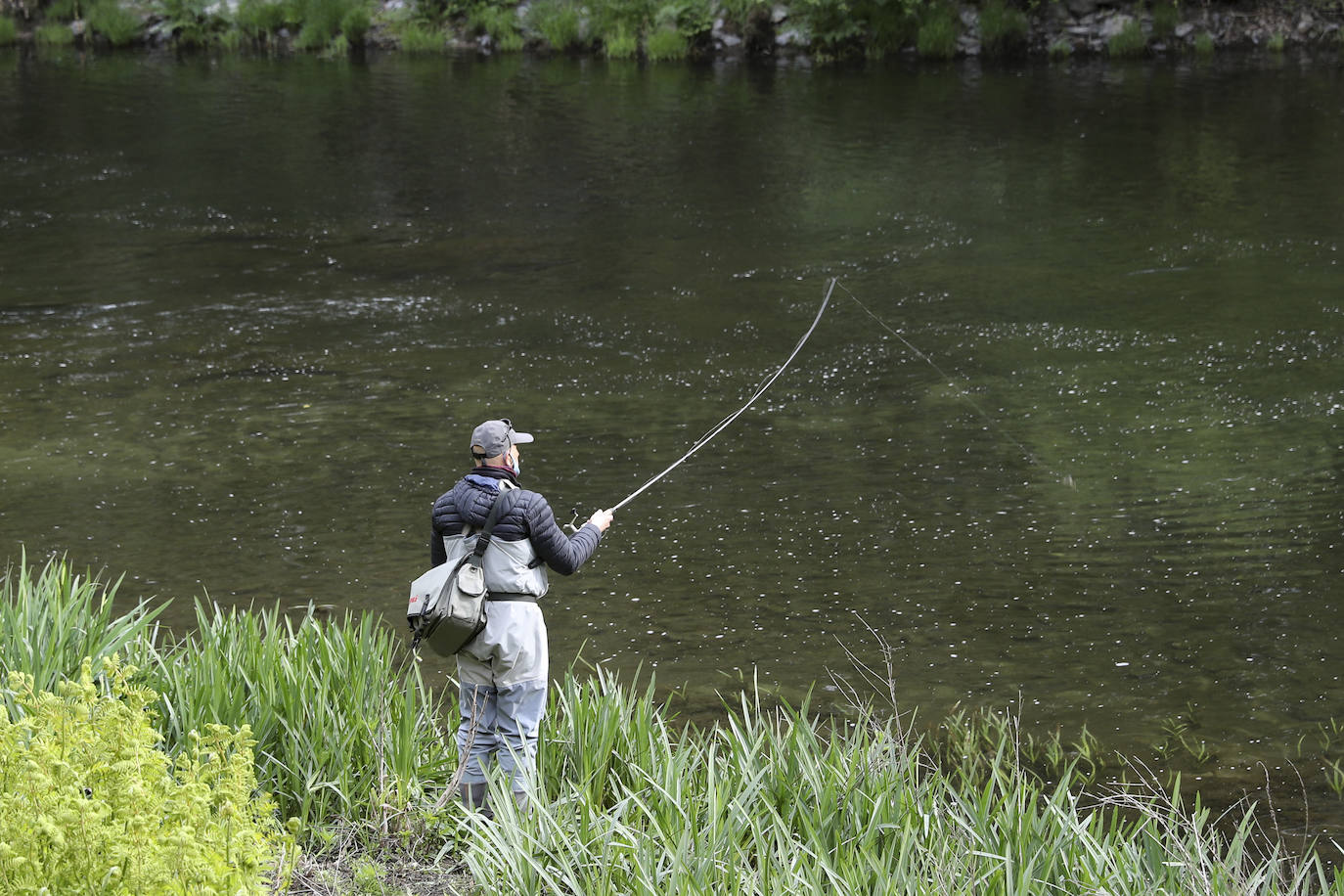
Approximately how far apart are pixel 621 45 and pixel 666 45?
3.86 ft

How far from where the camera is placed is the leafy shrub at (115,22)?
1444 inches

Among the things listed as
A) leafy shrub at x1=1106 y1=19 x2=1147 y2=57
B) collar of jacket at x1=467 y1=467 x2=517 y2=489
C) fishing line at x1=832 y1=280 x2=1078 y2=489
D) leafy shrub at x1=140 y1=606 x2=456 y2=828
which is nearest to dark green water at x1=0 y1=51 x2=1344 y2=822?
fishing line at x1=832 y1=280 x2=1078 y2=489

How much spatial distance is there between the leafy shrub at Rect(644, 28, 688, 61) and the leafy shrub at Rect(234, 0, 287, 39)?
33.2 ft

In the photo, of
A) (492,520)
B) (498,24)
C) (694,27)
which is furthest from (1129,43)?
(492,520)

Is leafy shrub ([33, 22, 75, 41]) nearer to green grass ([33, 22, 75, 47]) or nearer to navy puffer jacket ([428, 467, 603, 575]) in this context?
green grass ([33, 22, 75, 47])

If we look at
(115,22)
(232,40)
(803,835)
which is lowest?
(803,835)

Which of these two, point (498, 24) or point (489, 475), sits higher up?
point (498, 24)

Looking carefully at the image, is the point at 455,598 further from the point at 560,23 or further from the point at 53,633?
the point at 560,23

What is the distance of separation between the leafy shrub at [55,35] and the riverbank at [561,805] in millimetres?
35980

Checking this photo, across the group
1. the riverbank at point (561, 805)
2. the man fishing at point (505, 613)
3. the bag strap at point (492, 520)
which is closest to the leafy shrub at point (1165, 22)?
the riverbank at point (561, 805)

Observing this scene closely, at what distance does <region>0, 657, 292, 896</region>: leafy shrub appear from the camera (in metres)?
3.37

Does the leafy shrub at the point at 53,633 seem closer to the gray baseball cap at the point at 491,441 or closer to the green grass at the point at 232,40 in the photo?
the gray baseball cap at the point at 491,441

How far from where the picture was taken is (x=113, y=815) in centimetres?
370

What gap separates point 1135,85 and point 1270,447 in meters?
17.6
